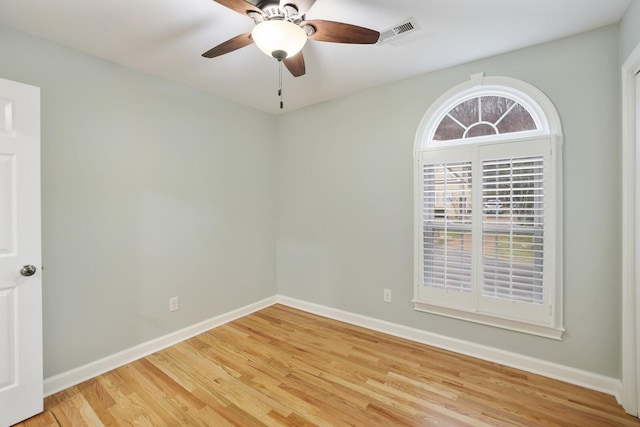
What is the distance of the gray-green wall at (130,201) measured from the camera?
7.16 ft

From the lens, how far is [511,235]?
94.0 inches

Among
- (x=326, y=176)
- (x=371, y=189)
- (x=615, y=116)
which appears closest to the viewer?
(x=615, y=116)

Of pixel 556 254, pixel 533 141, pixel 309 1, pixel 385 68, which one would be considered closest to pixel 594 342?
pixel 556 254

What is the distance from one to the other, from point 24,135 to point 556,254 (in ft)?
11.8

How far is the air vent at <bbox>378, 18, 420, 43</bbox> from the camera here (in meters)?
2.00

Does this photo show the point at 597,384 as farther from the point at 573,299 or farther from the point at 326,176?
the point at 326,176

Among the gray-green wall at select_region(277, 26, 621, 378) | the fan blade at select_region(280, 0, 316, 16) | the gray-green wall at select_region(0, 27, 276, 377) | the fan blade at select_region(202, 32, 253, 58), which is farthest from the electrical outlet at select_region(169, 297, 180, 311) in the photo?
the fan blade at select_region(280, 0, 316, 16)

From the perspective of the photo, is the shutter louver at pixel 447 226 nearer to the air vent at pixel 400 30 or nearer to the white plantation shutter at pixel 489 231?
the white plantation shutter at pixel 489 231

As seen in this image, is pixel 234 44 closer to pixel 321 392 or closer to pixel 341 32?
pixel 341 32

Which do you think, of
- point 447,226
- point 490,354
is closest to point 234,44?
point 447,226

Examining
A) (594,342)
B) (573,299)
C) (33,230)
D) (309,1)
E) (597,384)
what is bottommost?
(597,384)

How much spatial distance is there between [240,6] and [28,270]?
198 centimetres

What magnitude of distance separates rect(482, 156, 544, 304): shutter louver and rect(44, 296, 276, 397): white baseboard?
101 inches

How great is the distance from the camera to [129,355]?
2.57 m
